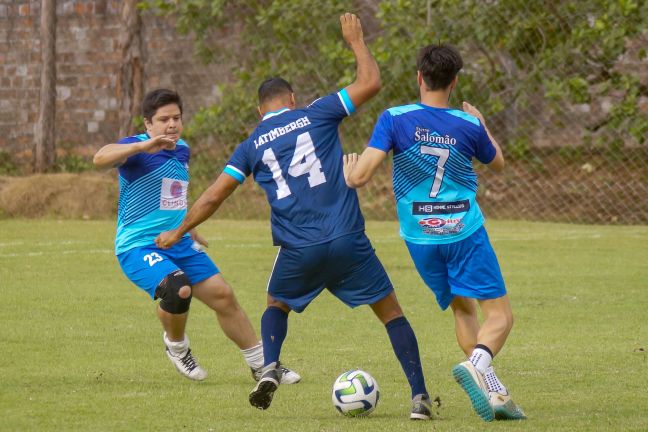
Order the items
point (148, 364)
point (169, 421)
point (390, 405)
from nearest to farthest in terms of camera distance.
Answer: point (169, 421)
point (390, 405)
point (148, 364)

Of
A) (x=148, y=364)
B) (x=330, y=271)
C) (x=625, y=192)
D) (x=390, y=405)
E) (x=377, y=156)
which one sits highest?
(x=377, y=156)

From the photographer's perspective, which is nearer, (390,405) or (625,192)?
(390,405)

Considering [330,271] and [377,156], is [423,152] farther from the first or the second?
[330,271]

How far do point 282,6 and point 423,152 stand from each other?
1341cm

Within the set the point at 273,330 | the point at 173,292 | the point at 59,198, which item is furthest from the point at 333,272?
the point at 59,198

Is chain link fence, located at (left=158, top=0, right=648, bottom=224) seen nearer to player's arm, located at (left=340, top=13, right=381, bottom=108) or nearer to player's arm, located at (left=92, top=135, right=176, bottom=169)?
player's arm, located at (left=92, top=135, right=176, bottom=169)

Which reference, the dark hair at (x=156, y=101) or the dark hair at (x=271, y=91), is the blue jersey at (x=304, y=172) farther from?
the dark hair at (x=156, y=101)

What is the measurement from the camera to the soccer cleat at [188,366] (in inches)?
285

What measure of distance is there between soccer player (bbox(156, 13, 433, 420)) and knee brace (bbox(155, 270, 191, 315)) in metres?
0.72

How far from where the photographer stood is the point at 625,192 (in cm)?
1728

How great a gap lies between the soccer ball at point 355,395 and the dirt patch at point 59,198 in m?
12.8

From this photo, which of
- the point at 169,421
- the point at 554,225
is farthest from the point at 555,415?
the point at 554,225

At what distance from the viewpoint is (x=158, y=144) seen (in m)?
6.95

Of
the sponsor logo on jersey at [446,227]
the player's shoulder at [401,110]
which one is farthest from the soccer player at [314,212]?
the sponsor logo on jersey at [446,227]
